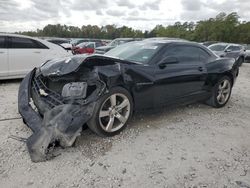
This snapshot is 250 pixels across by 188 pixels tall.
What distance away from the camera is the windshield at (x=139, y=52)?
13.7 feet

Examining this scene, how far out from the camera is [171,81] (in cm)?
424

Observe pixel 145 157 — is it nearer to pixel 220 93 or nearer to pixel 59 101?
pixel 59 101

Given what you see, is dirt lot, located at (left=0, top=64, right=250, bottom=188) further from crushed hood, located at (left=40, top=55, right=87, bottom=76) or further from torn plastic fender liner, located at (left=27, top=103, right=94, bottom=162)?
crushed hood, located at (left=40, top=55, right=87, bottom=76)

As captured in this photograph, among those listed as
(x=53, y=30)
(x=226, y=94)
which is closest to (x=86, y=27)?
(x=53, y=30)

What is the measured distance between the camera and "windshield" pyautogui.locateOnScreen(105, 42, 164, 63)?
418 centimetres

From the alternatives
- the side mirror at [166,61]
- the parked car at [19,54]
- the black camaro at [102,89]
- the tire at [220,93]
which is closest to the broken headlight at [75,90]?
the black camaro at [102,89]

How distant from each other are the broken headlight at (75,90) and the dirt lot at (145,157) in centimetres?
65

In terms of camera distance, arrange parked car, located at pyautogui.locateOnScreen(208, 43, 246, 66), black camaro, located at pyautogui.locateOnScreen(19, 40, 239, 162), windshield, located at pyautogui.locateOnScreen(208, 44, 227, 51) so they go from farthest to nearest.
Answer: windshield, located at pyautogui.locateOnScreen(208, 44, 227, 51) < parked car, located at pyautogui.locateOnScreen(208, 43, 246, 66) < black camaro, located at pyautogui.locateOnScreen(19, 40, 239, 162)

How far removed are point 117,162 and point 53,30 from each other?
66048 mm

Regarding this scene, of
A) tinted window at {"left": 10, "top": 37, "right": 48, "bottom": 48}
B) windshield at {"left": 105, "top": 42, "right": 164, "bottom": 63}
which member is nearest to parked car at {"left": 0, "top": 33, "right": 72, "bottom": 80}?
tinted window at {"left": 10, "top": 37, "right": 48, "bottom": 48}

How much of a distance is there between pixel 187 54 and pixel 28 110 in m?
3.10

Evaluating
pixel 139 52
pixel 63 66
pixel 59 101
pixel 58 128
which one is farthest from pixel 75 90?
pixel 139 52

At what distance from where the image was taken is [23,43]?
23.3 feet

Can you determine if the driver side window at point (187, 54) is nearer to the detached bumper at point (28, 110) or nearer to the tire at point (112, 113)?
the tire at point (112, 113)
